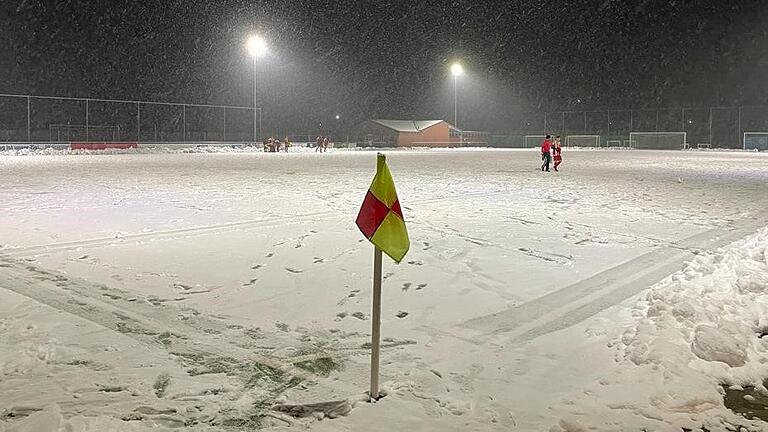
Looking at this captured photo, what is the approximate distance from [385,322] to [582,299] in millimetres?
2103

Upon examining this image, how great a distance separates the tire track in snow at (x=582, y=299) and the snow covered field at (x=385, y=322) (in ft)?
0.12

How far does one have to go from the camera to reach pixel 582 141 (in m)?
79.1

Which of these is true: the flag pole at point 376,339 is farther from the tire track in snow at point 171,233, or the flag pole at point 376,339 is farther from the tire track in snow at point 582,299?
the tire track in snow at point 171,233

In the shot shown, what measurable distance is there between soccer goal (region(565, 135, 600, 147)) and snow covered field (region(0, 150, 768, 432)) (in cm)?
6888

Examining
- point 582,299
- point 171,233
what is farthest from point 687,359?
point 171,233

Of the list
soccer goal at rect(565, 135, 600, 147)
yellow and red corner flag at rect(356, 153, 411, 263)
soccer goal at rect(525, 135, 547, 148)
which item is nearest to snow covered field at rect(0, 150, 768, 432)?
yellow and red corner flag at rect(356, 153, 411, 263)

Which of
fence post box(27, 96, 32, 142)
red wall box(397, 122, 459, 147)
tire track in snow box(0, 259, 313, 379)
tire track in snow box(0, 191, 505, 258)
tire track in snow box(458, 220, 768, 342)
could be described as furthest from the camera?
red wall box(397, 122, 459, 147)

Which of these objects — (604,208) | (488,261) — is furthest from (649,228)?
(488,261)

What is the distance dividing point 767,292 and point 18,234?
972 centimetres

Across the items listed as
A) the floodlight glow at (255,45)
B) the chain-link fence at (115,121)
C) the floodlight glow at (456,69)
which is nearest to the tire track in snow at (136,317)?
the chain-link fence at (115,121)

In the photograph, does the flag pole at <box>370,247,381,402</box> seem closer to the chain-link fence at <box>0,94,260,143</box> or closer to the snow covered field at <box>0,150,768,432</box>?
the snow covered field at <box>0,150,768,432</box>

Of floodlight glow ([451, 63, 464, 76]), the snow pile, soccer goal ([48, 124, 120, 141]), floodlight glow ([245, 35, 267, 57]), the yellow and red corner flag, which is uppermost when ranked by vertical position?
floodlight glow ([451, 63, 464, 76])

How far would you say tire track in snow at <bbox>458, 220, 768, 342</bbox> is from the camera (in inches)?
233

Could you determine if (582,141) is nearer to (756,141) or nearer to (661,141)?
(661,141)
